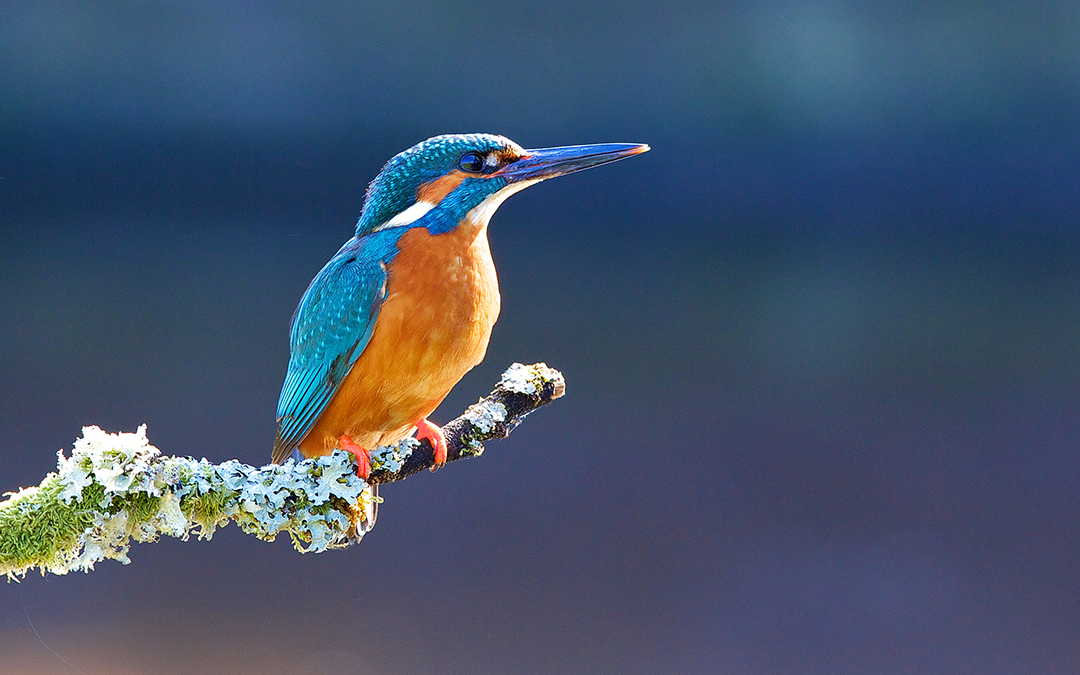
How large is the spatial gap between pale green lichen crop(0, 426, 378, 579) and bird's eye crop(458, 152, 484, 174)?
40 cm

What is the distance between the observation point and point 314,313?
3.46 feet

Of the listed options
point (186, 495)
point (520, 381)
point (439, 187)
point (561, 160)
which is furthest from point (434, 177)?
point (186, 495)

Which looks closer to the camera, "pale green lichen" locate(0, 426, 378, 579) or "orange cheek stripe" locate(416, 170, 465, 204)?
"pale green lichen" locate(0, 426, 378, 579)

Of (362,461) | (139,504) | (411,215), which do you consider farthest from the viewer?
(411,215)

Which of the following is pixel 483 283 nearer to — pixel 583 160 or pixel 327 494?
pixel 583 160

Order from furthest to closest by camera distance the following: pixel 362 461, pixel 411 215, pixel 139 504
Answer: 1. pixel 411 215
2. pixel 362 461
3. pixel 139 504

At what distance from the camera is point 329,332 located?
1.04 meters

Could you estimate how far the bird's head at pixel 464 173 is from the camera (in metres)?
1.05

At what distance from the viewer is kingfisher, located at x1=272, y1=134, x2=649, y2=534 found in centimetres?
101

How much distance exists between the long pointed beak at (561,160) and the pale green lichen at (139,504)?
42cm

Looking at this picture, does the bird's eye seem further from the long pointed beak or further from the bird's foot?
the bird's foot

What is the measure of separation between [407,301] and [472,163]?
0.63 feet

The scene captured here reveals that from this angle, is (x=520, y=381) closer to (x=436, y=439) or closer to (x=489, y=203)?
(x=436, y=439)

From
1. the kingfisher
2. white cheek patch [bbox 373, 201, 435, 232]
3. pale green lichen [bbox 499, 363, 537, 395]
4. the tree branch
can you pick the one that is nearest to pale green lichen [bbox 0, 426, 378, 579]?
the tree branch
